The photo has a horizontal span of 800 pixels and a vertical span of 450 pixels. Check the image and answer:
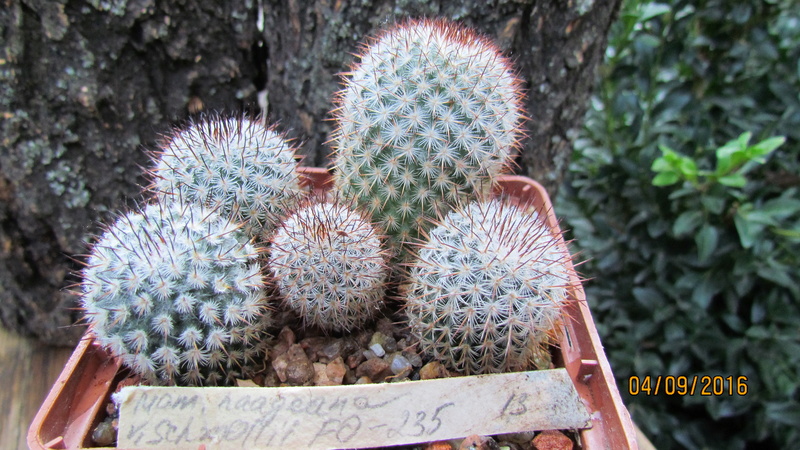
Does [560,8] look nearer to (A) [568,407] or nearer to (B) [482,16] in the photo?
(B) [482,16]

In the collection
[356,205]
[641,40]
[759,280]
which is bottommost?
[759,280]

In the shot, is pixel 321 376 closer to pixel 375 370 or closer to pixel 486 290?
pixel 375 370

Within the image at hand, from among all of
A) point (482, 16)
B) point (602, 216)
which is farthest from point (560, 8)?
point (602, 216)

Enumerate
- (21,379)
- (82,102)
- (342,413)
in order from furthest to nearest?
(21,379)
(82,102)
(342,413)

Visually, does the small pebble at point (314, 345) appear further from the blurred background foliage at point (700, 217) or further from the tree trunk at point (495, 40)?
the blurred background foliage at point (700, 217)
